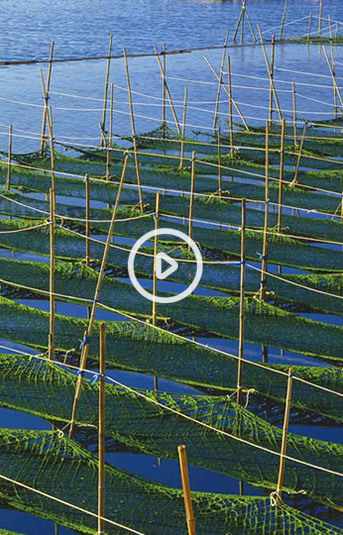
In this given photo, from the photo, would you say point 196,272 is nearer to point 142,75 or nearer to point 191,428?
point 191,428

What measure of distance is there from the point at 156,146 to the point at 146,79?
5.87 metres

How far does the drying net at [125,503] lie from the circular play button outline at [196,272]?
1880mm

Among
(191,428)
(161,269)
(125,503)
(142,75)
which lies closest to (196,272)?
(161,269)

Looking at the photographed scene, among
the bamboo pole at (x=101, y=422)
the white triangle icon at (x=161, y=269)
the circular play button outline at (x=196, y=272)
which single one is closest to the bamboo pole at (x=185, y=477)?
the bamboo pole at (x=101, y=422)

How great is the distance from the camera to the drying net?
4562mm

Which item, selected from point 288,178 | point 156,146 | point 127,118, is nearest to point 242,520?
point 288,178

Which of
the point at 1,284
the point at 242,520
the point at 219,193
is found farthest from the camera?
the point at 219,193

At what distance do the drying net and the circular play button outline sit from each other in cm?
188

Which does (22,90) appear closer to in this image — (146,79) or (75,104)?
(75,104)

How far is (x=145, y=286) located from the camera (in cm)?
767

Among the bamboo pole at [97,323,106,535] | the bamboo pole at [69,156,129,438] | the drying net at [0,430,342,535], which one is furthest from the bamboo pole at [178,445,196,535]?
the bamboo pole at [69,156,129,438]

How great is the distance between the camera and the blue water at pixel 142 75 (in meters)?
5.98

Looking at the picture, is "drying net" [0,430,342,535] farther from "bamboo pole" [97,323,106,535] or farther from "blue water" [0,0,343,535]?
"bamboo pole" [97,323,106,535]

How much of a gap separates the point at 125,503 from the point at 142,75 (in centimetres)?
1351
